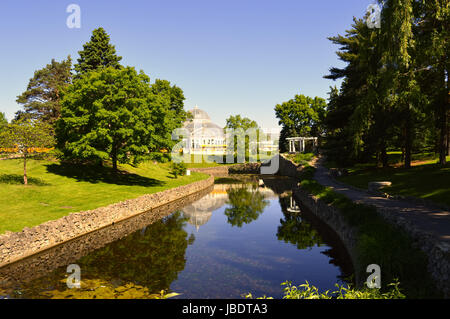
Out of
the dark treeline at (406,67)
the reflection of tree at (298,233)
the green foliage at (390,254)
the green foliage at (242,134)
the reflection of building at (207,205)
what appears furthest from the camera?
the green foliage at (242,134)

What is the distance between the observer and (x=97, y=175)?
3756 cm

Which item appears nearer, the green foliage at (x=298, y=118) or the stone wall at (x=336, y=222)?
the stone wall at (x=336, y=222)

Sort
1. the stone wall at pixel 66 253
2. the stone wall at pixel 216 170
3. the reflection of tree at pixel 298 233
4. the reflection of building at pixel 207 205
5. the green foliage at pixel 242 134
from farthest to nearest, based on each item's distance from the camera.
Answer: the green foliage at pixel 242 134 < the stone wall at pixel 216 170 < the reflection of building at pixel 207 205 < the reflection of tree at pixel 298 233 < the stone wall at pixel 66 253

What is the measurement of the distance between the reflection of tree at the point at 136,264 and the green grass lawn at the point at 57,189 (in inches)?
172

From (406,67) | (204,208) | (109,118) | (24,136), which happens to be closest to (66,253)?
(24,136)

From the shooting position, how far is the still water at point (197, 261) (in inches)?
527

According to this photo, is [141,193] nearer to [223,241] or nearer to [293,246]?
[223,241]

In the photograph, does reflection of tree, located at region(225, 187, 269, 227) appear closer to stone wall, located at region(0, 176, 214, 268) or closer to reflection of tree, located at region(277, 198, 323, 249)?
reflection of tree, located at region(277, 198, 323, 249)

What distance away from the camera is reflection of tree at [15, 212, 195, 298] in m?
13.5

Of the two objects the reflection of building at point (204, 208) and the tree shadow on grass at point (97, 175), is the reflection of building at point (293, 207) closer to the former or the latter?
the reflection of building at point (204, 208)

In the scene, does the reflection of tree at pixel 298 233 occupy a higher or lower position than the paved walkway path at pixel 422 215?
lower

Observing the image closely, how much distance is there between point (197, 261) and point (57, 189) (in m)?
17.9

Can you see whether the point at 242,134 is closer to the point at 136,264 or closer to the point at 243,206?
the point at 243,206

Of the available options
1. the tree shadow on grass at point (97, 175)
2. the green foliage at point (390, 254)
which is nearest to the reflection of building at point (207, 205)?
the tree shadow on grass at point (97, 175)
